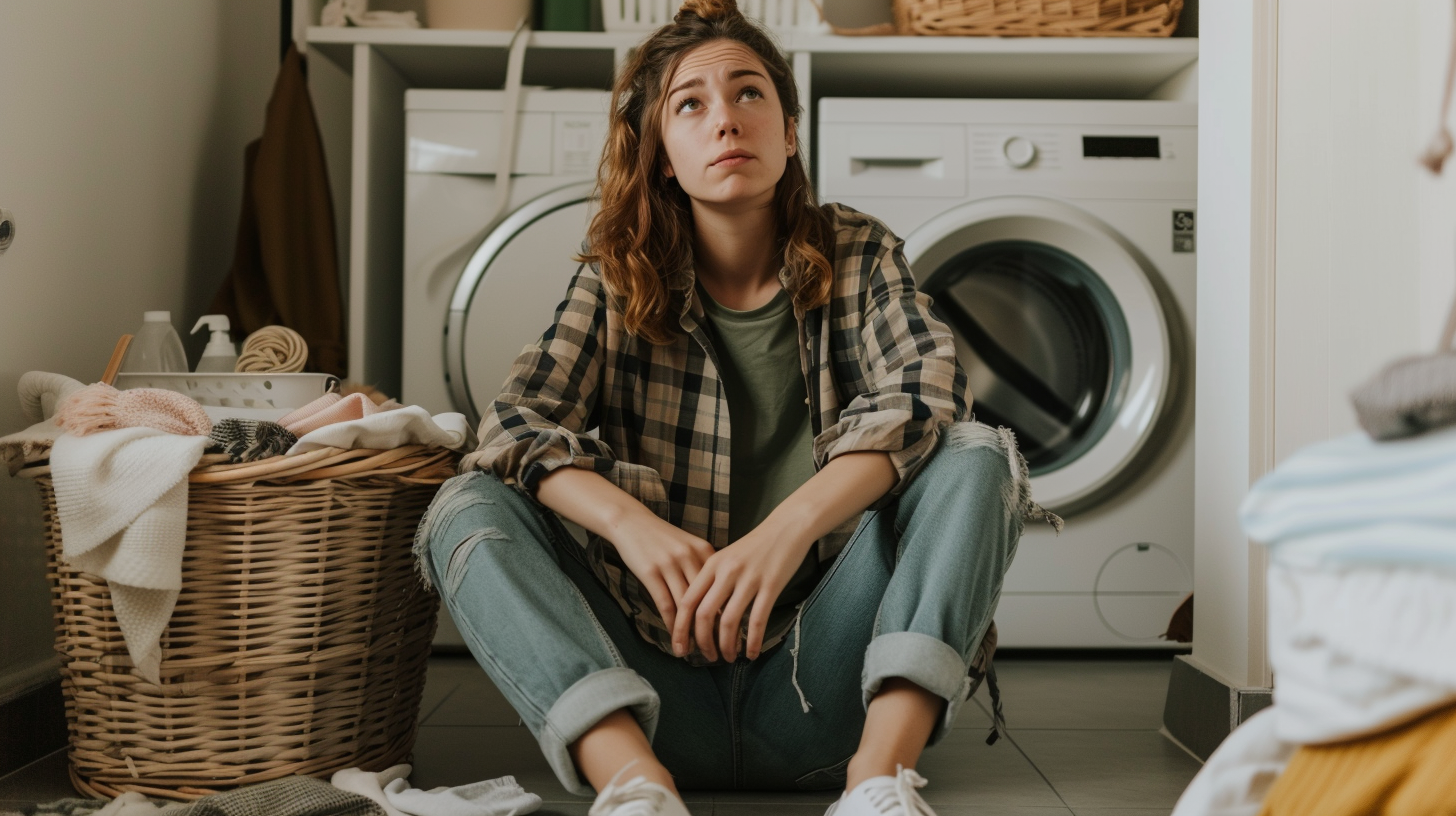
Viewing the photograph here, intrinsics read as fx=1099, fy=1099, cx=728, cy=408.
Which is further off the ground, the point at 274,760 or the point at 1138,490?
the point at 1138,490

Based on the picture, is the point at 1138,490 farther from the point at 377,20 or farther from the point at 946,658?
the point at 377,20

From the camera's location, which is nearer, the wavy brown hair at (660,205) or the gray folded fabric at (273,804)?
the gray folded fabric at (273,804)

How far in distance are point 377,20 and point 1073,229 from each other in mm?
1151

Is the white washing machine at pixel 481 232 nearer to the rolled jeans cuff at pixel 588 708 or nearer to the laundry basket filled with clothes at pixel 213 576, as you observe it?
the laundry basket filled with clothes at pixel 213 576

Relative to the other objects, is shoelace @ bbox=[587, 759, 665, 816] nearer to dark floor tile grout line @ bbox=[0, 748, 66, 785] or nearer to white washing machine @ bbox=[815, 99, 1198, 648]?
dark floor tile grout line @ bbox=[0, 748, 66, 785]

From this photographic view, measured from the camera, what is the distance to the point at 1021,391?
1.73 metres

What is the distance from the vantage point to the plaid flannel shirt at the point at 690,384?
100 cm

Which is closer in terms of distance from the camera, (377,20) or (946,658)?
(946,658)

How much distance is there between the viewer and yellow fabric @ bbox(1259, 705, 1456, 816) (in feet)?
1.32

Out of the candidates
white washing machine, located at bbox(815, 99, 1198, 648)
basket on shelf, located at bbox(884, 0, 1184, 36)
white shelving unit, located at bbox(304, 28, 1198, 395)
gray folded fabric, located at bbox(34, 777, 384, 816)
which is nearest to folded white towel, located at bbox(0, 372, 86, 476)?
gray folded fabric, located at bbox(34, 777, 384, 816)

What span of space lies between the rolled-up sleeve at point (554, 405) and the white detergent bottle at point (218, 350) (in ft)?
1.50

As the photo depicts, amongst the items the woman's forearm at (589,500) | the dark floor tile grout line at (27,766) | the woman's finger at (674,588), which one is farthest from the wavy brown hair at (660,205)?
the dark floor tile grout line at (27,766)

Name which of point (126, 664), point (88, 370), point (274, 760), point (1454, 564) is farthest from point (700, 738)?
point (88, 370)

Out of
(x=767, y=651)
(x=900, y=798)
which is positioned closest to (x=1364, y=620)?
(x=900, y=798)
